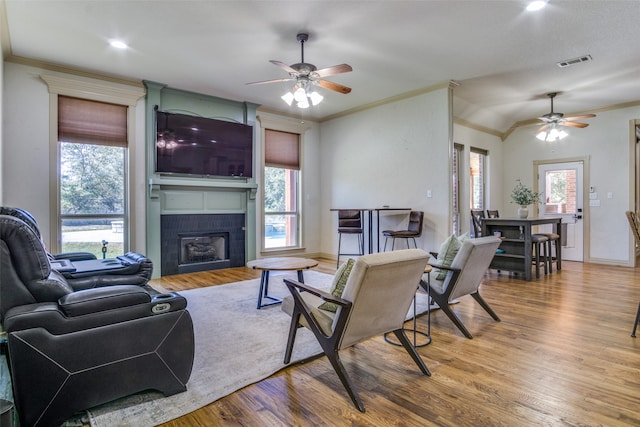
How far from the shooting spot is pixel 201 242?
570cm

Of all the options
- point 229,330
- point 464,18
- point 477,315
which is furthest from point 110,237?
point 464,18

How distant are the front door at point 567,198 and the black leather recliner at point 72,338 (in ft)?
24.3

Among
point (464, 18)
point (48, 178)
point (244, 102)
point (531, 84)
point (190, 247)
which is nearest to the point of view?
point (464, 18)

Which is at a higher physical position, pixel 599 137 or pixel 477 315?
pixel 599 137

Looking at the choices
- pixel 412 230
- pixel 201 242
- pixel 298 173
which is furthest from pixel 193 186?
pixel 412 230

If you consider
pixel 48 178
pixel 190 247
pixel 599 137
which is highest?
pixel 599 137

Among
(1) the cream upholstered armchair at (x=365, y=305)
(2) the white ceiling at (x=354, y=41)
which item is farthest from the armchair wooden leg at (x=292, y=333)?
(2) the white ceiling at (x=354, y=41)

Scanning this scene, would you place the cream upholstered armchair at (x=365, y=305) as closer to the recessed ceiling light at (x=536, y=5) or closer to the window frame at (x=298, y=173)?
the recessed ceiling light at (x=536, y=5)

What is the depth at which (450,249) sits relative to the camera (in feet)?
9.74

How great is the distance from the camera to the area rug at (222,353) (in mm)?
1804

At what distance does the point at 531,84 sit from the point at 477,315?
3.80m

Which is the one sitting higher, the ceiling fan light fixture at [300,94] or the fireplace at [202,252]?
the ceiling fan light fixture at [300,94]

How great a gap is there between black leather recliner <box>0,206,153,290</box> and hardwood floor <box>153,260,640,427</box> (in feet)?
5.15

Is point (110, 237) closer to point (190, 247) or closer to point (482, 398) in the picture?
point (190, 247)
